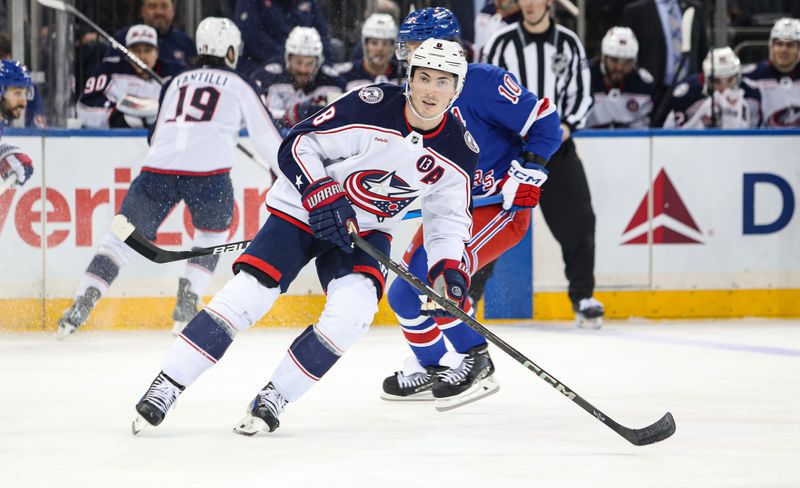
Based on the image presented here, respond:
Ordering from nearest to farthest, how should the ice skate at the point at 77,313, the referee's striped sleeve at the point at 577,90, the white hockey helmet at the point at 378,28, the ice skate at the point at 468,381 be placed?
the ice skate at the point at 468,381 → the ice skate at the point at 77,313 → the referee's striped sleeve at the point at 577,90 → the white hockey helmet at the point at 378,28

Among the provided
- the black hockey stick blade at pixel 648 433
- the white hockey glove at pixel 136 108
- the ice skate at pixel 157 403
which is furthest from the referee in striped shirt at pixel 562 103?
the ice skate at pixel 157 403

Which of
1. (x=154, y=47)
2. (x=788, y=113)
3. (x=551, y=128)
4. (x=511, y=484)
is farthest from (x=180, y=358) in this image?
(x=788, y=113)

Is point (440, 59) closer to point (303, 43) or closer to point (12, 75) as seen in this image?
point (12, 75)

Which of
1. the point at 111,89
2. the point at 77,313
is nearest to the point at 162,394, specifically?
the point at 77,313

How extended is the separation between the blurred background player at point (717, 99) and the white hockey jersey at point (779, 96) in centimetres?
5

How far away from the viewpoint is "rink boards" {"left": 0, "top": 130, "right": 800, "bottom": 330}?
5.71m

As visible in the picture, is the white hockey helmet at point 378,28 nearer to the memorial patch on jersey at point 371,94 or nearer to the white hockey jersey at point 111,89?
the white hockey jersey at point 111,89

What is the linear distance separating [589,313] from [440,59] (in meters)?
2.68

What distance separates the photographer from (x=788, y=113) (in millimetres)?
6797

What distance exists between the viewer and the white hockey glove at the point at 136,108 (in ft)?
19.8

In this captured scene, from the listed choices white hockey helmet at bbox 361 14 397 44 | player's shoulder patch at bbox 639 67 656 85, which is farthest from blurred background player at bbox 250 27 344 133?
player's shoulder patch at bbox 639 67 656 85

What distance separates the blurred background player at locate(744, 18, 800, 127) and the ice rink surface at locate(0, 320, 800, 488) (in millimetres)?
1756

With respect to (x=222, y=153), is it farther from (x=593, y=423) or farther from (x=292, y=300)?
(x=593, y=423)

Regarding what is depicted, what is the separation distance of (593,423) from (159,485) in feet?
4.22
